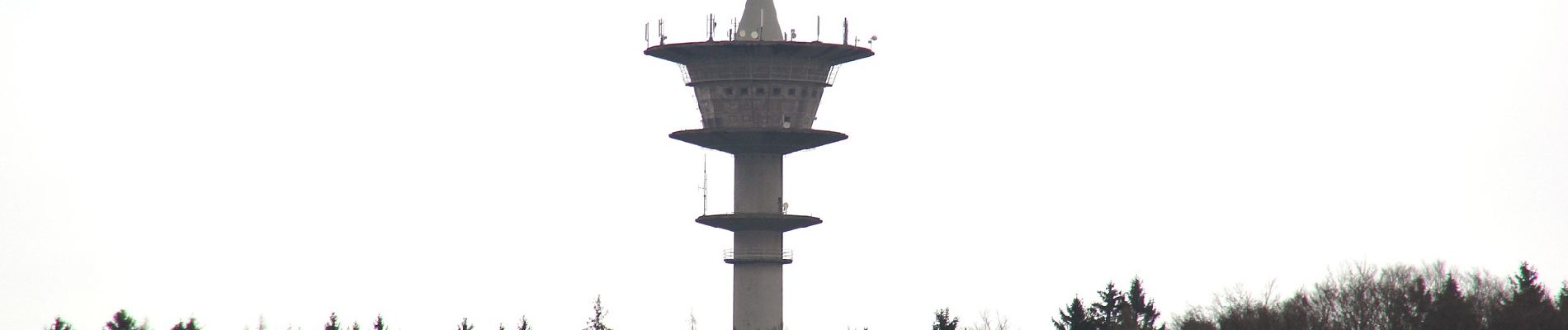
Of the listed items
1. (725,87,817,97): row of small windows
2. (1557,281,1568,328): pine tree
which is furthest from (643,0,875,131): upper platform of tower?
(1557,281,1568,328): pine tree

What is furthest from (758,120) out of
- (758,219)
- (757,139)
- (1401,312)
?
(1401,312)

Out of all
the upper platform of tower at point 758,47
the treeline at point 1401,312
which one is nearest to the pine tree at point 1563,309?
the treeline at point 1401,312

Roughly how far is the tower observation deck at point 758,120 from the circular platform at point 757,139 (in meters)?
0.04

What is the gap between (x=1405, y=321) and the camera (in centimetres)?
12319

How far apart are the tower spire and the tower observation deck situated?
44 mm

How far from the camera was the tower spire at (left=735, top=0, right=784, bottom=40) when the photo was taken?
16850cm

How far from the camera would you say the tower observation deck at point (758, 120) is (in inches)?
6599

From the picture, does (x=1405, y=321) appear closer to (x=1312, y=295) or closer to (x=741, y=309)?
(x=1312, y=295)

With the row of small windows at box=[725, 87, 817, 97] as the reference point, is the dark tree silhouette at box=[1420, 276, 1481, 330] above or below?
below

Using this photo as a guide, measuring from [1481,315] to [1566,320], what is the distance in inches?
358

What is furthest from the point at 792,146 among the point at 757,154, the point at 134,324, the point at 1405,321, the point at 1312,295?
the point at 1405,321

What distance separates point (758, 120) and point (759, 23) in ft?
17.0

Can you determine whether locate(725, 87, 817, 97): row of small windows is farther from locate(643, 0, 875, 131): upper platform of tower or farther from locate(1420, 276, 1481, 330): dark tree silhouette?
locate(1420, 276, 1481, 330): dark tree silhouette

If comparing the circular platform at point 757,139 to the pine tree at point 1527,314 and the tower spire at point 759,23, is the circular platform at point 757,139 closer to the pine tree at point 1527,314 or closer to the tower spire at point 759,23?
the tower spire at point 759,23
